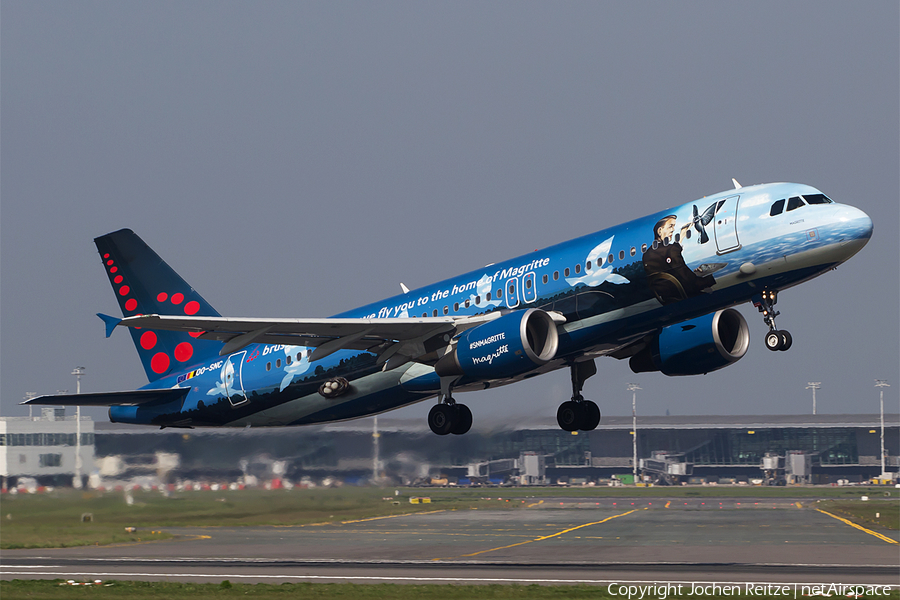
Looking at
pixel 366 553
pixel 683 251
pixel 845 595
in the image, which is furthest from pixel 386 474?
pixel 683 251

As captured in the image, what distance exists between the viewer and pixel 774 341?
2905cm

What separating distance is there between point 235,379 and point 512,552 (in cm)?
2043

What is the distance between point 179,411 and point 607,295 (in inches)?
789

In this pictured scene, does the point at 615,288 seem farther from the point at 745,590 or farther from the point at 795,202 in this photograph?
the point at 745,590

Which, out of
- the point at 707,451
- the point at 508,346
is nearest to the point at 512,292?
the point at 508,346

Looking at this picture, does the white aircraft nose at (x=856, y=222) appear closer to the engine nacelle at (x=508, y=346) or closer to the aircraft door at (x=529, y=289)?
the engine nacelle at (x=508, y=346)

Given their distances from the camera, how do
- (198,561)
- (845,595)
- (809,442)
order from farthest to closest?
(809,442) → (198,561) → (845,595)

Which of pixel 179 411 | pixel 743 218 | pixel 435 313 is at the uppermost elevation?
pixel 743 218

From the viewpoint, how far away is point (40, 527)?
53438mm

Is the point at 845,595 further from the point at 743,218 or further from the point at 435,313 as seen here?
the point at 435,313

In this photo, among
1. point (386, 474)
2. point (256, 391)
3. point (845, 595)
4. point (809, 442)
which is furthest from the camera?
point (809, 442)

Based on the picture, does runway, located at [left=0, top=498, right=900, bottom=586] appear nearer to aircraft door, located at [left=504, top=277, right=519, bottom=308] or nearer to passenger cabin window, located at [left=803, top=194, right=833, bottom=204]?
aircraft door, located at [left=504, top=277, right=519, bottom=308]

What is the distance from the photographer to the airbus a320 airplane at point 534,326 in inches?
1144

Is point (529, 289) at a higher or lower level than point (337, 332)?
higher
